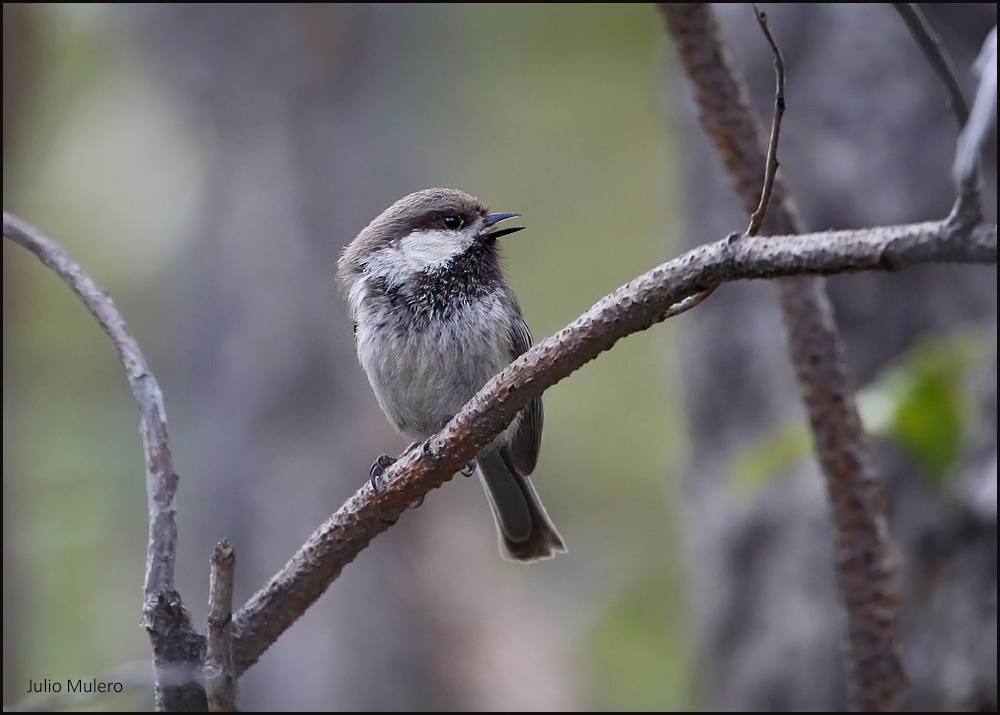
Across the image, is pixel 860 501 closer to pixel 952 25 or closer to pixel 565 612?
pixel 952 25

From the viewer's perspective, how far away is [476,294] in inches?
114

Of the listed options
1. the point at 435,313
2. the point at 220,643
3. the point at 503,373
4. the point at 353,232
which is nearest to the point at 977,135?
the point at 503,373

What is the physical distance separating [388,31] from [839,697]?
601 centimetres

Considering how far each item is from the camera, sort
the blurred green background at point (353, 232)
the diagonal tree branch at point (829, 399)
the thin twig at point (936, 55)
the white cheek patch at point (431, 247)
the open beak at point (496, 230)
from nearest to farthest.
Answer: the thin twig at point (936, 55)
the open beak at point (496, 230)
the white cheek patch at point (431, 247)
the diagonal tree branch at point (829, 399)
the blurred green background at point (353, 232)

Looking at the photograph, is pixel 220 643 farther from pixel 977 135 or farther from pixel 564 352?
pixel 977 135

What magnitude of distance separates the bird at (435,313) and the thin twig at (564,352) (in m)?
0.84

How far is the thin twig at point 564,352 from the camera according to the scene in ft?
5.48

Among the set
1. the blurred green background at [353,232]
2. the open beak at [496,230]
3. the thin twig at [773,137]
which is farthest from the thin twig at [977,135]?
the blurred green background at [353,232]

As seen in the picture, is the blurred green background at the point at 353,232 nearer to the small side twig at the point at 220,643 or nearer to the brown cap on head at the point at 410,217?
the brown cap on head at the point at 410,217

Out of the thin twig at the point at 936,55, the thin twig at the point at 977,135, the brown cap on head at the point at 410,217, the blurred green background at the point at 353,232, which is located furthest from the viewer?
the blurred green background at the point at 353,232

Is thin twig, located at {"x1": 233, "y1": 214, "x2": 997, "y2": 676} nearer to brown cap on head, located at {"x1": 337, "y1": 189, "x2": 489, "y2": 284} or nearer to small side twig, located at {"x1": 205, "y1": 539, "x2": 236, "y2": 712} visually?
small side twig, located at {"x1": 205, "y1": 539, "x2": 236, "y2": 712}

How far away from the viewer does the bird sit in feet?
9.39

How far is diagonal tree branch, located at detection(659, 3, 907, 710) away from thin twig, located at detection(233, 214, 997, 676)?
130 centimetres

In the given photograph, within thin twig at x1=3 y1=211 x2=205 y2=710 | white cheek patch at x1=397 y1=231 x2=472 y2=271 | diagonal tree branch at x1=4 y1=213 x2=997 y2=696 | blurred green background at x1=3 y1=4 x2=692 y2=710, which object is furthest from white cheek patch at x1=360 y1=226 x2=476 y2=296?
blurred green background at x1=3 y1=4 x2=692 y2=710
